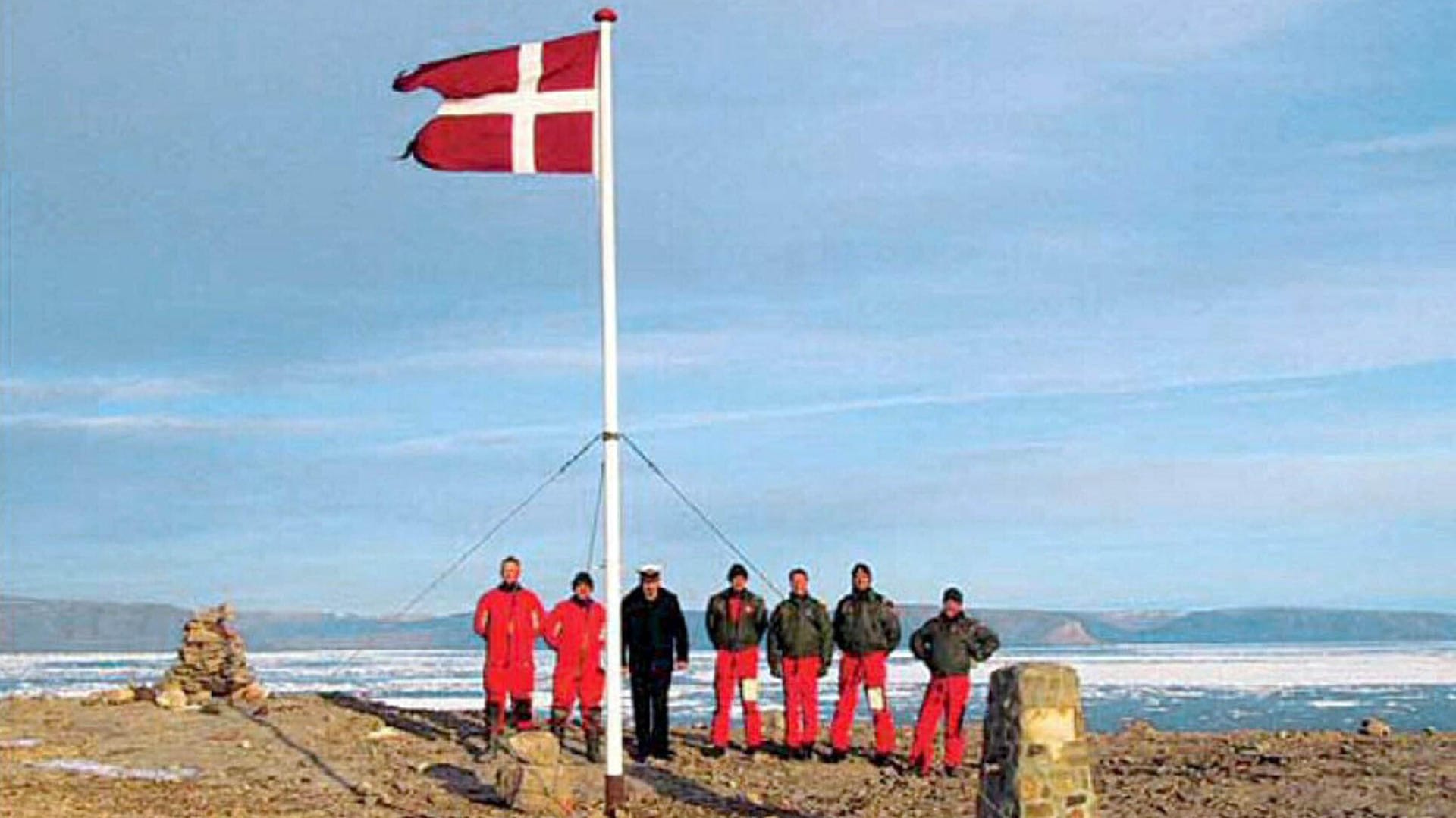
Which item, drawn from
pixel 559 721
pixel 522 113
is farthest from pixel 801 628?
pixel 522 113

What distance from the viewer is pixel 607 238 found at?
55.7ft

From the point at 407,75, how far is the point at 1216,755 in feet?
37.7

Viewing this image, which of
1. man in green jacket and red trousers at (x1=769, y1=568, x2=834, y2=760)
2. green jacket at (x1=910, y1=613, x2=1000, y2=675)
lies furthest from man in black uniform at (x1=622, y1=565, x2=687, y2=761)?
green jacket at (x1=910, y1=613, x2=1000, y2=675)

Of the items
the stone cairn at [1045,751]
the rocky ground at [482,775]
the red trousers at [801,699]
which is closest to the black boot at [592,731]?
the rocky ground at [482,775]

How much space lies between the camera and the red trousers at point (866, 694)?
68.4 ft

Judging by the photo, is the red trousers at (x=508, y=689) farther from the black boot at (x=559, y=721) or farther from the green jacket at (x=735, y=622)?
the green jacket at (x=735, y=622)

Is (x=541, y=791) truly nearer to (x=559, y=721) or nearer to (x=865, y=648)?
(x=559, y=721)

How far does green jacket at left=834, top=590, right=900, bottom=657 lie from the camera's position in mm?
20812

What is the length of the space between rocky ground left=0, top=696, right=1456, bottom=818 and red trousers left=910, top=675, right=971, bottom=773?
390 millimetres

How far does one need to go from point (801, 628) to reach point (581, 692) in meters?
2.43

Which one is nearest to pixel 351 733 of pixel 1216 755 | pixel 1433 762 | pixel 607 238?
pixel 607 238

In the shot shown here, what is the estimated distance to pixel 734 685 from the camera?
21375 mm

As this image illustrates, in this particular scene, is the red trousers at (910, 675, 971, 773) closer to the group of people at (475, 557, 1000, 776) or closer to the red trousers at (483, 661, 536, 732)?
the group of people at (475, 557, 1000, 776)

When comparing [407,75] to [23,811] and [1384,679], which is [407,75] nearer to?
[23,811]
